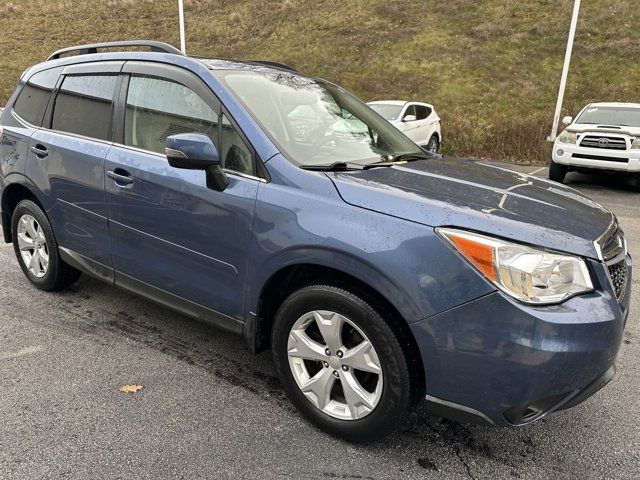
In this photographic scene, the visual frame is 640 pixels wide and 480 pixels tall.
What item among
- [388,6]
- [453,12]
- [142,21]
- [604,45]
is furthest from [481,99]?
[142,21]

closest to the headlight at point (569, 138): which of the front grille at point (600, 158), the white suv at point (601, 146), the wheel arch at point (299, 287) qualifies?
the white suv at point (601, 146)

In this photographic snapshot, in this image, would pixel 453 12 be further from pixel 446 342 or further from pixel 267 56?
pixel 446 342

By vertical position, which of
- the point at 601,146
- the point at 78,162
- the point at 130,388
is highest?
the point at 78,162

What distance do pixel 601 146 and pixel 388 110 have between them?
492 cm

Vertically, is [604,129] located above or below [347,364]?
above

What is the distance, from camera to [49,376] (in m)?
3.03

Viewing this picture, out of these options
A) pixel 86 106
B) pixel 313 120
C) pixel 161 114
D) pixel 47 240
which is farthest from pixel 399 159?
pixel 47 240

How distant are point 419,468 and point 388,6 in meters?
33.0

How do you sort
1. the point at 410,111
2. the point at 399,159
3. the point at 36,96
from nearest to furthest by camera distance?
the point at 399,159 → the point at 36,96 → the point at 410,111

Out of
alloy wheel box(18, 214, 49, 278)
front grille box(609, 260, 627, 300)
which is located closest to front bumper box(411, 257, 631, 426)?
front grille box(609, 260, 627, 300)

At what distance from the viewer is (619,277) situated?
7.64ft

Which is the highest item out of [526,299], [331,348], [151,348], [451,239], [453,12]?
[453,12]

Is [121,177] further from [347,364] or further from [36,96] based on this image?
[347,364]

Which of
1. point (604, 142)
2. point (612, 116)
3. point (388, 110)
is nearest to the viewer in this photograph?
point (604, 142)
